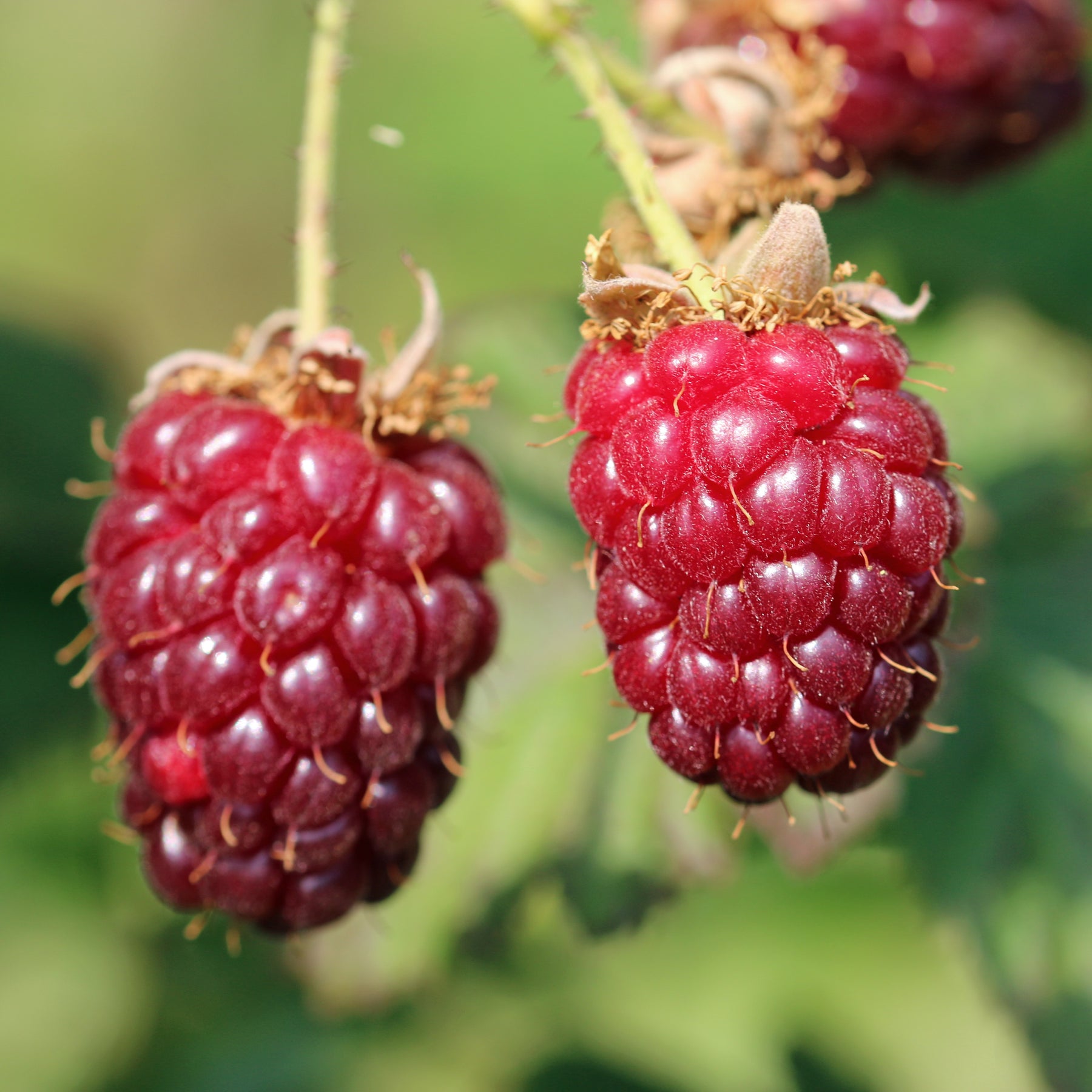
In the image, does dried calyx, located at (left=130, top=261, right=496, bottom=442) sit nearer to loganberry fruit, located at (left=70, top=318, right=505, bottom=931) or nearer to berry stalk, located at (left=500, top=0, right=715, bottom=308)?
loganberry fruit, located at (left=70, top=318, right=505, bottom=931)

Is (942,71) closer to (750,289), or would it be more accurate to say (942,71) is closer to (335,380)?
(750,289)

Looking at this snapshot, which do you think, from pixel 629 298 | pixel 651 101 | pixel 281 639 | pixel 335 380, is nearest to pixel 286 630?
pixel 281 639

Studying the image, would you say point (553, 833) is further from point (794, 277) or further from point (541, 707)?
point (794, 277)

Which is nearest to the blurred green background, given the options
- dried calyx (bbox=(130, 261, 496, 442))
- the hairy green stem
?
dried calyx (bbox=(130, 261, 496, 442))

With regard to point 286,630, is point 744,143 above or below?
above

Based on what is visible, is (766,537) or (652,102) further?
(652,102)

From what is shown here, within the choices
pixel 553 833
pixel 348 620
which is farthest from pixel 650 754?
pixel 348 620
